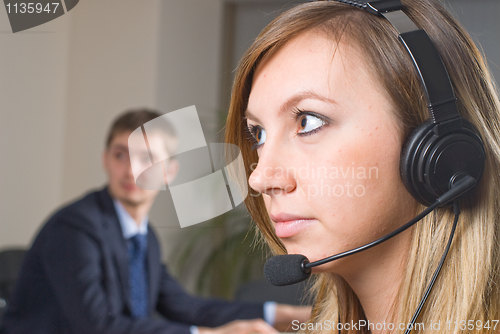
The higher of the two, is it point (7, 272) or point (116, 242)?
point (116, 242)

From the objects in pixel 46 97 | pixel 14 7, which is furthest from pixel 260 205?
pixel 46 97

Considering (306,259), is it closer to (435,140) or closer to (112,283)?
(435,140)

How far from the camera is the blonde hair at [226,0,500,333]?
444 mm

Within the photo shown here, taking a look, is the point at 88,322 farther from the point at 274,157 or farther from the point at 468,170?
the point at 468,170

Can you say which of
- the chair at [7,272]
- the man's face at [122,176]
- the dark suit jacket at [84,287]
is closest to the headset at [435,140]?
the dark suit jacket at [84,287]

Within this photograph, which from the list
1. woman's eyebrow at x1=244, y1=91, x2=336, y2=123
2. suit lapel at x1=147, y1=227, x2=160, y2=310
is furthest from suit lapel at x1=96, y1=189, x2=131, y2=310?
woman's eyebrow at x1=244, y1=91, x2=336, y2=123

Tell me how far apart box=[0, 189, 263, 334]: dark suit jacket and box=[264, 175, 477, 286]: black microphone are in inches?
37.7

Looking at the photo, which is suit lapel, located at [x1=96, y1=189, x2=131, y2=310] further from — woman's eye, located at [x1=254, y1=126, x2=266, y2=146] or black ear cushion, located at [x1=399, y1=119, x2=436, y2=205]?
black ear cushion, located at [x1=399, y1=119, x2=436, y2=205]

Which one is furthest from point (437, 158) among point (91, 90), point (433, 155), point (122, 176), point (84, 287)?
point (91, 90)

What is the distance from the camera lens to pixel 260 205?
61 cm

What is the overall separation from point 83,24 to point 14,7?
5.48ft

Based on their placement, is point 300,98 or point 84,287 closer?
point 300,98

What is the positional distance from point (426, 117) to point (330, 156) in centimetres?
12

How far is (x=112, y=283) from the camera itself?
1433mm
